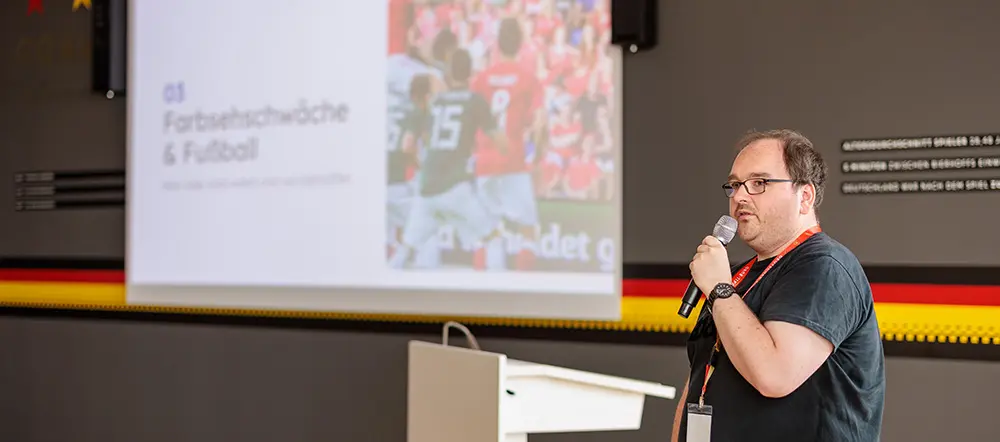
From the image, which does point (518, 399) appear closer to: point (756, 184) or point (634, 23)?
point (756, 184)

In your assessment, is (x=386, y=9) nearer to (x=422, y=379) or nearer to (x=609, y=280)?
(x=609, y=280)

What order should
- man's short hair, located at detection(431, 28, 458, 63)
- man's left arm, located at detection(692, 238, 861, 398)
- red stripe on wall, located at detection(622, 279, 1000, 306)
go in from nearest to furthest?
1. man's left arm, located at detection(692, 238, 861, 398)
2. red stripe on wall, located at detection(622, 279, 1000, 306)
3. man's short hair, located at detection(431, 28, 458, 63)

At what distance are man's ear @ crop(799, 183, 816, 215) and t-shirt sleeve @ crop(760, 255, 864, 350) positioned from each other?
149 mm

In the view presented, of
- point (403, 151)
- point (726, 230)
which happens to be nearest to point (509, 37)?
point (403, 151)

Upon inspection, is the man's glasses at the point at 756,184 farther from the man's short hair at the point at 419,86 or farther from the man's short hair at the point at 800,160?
the man's short hair at the point at 419,86

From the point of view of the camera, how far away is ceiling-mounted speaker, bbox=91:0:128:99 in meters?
4.67

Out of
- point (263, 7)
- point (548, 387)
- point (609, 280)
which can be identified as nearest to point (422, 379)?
point (548, 387)

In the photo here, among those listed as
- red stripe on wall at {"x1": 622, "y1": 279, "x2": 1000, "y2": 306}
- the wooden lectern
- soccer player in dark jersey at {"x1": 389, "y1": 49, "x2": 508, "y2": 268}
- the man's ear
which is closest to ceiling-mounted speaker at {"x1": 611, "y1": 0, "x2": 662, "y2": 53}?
soccer player in dark jersey at {"x1": 389, "y1": 49, "x2": 508, "y2": 268}

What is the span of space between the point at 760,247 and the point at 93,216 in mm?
3686

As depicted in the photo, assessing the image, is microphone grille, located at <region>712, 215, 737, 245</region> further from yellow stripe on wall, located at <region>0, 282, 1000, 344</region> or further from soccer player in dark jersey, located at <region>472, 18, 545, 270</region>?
soccer player in dark jersey, located at <region>472, 18, 545, 270</region>

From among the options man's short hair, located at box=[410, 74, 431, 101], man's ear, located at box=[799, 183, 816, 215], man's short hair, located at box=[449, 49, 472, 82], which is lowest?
man's ear, located at box=[799, 183, 816, 215]

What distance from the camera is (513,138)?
374 centimetres

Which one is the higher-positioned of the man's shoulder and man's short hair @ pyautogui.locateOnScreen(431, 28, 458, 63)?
man's short hair @ pyautogui.locateOnScreen(431, 28, 458, 63)

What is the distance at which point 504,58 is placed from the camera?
149 inches
